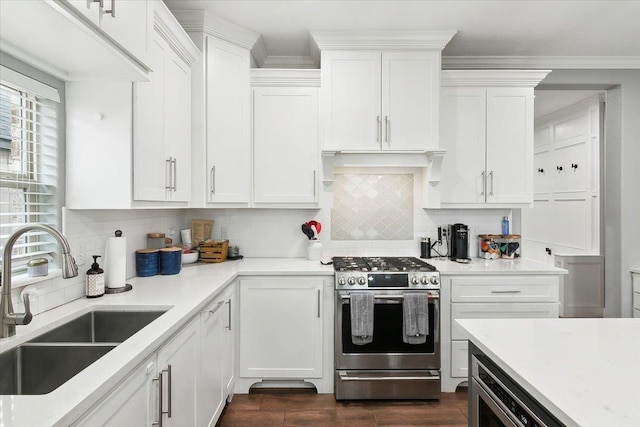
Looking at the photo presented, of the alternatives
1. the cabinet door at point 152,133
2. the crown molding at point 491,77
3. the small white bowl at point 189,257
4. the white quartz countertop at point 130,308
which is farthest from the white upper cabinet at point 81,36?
the crown molding at point 491,77

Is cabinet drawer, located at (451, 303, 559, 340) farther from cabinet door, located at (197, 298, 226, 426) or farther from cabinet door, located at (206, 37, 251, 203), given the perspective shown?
cabinet door, located at (206, 37, 251, 203)

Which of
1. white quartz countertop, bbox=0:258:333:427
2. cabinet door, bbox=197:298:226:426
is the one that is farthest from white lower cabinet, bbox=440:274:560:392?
cabinet door, bbox=197:298:226:426

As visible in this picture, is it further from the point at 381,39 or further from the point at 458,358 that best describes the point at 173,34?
the point at 458,358

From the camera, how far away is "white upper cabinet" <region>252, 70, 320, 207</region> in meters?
3.10

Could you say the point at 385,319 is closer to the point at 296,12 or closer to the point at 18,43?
the point at 296,12

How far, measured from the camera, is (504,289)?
2.89 meters

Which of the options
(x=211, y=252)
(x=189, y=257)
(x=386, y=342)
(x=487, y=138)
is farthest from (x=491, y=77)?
(x=189, y=257)

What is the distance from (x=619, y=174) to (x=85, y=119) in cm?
425

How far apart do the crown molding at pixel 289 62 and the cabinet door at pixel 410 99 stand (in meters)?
0.78

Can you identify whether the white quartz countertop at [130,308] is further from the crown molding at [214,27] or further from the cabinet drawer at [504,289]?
the crown molding at [214,27]

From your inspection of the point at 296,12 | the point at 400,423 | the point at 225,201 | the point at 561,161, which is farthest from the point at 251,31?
the point at 561,161

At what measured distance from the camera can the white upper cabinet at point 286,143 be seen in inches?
122

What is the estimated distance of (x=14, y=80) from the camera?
61.7 inches

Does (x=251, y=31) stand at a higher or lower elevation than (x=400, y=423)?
higher
